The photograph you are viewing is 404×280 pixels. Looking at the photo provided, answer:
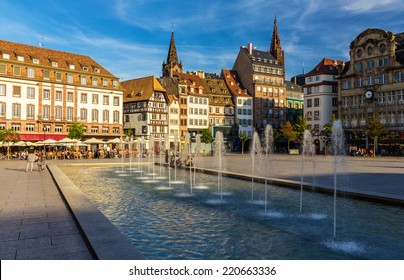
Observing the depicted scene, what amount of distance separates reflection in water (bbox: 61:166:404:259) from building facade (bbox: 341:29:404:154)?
2176 inches

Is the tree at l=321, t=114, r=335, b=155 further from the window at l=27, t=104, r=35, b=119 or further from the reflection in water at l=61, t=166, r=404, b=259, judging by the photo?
the reflection in water at l=61, t=166, r=404, b=259

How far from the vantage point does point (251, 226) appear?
10500 millimetres

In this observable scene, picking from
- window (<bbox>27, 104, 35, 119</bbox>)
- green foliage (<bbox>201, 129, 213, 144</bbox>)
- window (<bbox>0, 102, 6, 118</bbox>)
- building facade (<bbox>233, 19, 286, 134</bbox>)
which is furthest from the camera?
building facade (<bbox>233, 19, 286, 134</bbox>)

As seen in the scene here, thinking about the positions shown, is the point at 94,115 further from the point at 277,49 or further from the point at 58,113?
the point at 277,49

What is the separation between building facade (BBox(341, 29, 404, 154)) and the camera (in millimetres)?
62812

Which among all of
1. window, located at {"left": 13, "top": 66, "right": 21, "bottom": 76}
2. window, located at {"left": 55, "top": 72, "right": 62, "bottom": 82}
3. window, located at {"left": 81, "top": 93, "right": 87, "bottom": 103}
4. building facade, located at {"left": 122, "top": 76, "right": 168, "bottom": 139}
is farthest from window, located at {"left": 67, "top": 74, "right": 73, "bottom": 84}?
building facade, located at {"left": 122, "top": 76, "right": 168, "bottom": 139}

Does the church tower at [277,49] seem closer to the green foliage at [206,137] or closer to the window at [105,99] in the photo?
the green foliage at [206,137]

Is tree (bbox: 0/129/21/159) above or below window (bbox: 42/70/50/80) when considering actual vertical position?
below

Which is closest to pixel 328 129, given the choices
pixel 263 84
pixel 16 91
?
pixel 263 84

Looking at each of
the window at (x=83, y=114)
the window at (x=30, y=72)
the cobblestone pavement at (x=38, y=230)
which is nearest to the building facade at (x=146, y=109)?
the window at (x=83, y=114)

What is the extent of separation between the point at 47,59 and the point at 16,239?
201 ft

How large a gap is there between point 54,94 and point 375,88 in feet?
186

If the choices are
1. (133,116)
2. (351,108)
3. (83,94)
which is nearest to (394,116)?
(351,108)

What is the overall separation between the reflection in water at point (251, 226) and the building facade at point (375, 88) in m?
55.3
